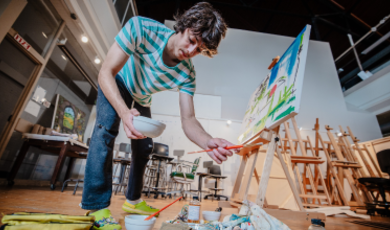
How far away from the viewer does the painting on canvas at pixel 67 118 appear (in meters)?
3.13

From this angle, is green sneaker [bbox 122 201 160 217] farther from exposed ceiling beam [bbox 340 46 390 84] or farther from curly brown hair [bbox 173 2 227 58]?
exposed ceiling beam [bbox 340 46 390 84]

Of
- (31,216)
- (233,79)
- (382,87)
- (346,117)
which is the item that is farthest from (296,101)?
(382,87)

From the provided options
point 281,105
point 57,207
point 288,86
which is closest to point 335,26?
point 288,86

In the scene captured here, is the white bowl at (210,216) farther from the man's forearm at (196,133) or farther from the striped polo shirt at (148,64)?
the striped polo shirt at (148,64)

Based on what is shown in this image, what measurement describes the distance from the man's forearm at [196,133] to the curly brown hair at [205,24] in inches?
17.2

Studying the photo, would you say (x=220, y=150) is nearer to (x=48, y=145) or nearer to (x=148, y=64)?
(x=148, y=64)

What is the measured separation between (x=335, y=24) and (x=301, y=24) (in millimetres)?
1013

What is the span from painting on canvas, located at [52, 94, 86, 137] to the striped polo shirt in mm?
2843

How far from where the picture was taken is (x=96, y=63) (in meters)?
3.90

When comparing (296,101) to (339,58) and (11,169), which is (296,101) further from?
(339,58)

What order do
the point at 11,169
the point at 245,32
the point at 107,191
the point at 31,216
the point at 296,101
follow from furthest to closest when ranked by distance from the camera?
the point at 245,32 < the point at 11,169 < the point at 296,101 < the point at 107,191 < the point at 31,216

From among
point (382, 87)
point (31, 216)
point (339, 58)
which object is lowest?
point (31, 216)

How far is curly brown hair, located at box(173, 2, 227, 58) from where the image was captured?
36.1 inches

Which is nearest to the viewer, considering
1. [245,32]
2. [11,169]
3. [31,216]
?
[31,216]
